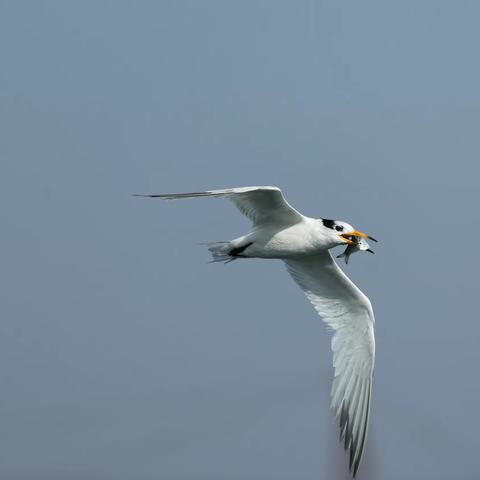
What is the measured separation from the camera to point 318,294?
19.9 meters

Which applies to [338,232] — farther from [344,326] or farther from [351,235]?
[344,326]

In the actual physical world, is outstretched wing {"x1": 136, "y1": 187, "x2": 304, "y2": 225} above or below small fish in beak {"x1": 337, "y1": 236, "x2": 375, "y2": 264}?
above

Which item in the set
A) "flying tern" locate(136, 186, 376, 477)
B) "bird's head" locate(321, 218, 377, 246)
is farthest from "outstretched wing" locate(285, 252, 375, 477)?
"bird's head" locate(321, 218, 377, 246)

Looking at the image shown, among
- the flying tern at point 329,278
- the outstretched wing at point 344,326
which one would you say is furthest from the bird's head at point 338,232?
the outstretched wing at point 344,326

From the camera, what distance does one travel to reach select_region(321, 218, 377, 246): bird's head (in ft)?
58.5

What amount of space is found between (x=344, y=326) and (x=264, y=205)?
13.4 feet

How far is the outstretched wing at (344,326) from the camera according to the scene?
18.9 m

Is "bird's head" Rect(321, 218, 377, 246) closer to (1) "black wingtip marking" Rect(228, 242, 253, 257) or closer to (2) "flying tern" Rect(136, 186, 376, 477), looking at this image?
(2) "flying tern" Rect(136, 186, 376, 477)

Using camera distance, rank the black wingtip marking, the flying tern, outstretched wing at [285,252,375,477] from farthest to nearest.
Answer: outstretched wing at [285,252,375,477] → the black wingtip marking → the flying tern

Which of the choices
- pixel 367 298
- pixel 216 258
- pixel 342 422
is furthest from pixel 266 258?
pixel 342 422

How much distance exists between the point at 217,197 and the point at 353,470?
21.5ft

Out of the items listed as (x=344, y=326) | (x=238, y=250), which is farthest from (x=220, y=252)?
(x=344, y=326)

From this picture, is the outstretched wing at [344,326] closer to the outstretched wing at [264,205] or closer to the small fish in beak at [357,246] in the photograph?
the small fish in beak at [357,246]

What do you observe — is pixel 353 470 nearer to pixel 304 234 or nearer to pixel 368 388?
pixel 368 388
